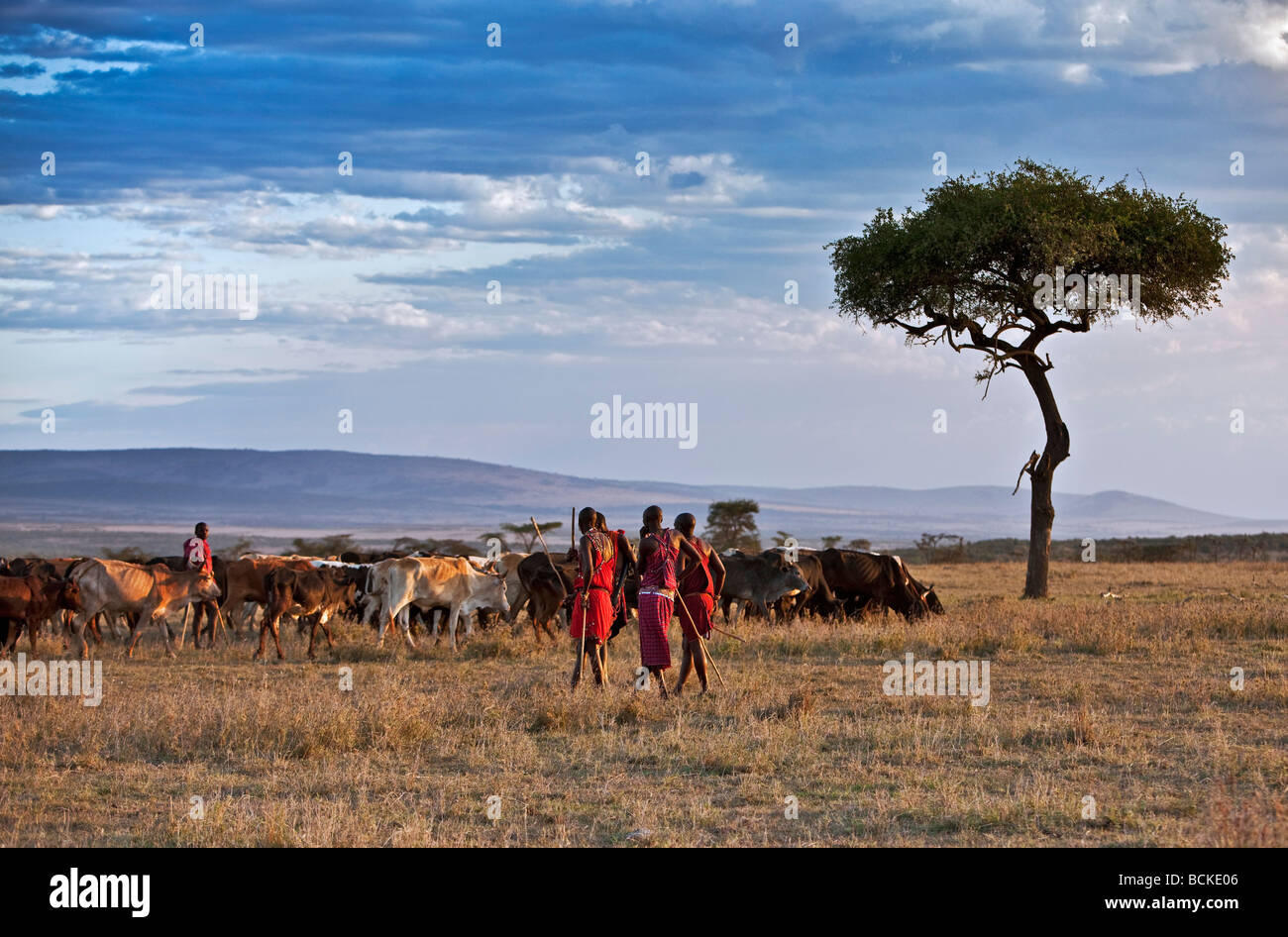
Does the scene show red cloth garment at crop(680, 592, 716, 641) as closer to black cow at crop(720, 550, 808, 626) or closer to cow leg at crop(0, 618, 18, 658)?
black cow at crop(720, 550, 808, 626)

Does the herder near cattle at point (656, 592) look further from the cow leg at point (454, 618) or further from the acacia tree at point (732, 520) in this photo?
the acacia tree at point (732, 520)

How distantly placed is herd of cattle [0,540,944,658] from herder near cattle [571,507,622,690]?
298 centimetres

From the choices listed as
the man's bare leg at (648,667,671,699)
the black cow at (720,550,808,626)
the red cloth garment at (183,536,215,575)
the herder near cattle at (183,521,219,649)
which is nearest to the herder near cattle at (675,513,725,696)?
the man's bare leg at (648,667,671,699)

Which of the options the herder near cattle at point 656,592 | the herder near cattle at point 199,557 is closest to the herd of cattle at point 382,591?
the herder near cattle at point 199,557

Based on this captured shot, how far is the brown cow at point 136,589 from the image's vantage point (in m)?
17.4

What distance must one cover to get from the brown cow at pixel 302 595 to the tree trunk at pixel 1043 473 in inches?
546

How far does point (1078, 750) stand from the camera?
10031 mm

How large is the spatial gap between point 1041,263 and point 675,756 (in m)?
18.7

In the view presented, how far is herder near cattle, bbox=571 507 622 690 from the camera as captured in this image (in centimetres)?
1311

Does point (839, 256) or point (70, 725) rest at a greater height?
point (839, 256)

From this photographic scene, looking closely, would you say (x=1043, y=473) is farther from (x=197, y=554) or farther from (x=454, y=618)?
(x=197, y=554)

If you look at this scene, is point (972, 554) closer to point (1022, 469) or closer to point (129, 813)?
point (1022, 469)

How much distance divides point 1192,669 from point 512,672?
7765mm
